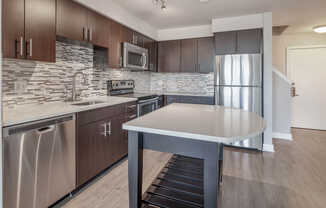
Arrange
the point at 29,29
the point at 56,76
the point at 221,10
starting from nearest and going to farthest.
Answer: the point at 29,29 < the point at 56,76 < the point at 221,10

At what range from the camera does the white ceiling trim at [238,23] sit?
3.28 metres

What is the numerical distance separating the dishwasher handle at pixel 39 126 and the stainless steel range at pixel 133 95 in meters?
1.36

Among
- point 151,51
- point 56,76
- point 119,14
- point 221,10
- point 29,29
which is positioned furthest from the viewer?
point 151,51

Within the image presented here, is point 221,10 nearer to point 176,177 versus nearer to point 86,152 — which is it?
point 176,177

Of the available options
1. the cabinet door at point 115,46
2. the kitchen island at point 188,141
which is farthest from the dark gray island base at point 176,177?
the cabinet door at point 115,46

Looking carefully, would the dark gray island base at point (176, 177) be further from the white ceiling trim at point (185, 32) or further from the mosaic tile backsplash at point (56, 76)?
the white ceiling trim at point (185, 32)

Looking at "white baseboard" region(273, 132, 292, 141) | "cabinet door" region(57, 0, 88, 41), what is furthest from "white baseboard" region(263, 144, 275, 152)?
"cabinet door" region(57, 0, 88, 41)

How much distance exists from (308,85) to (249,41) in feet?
8.63

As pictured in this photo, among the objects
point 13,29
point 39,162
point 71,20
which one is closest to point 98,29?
point 71,20

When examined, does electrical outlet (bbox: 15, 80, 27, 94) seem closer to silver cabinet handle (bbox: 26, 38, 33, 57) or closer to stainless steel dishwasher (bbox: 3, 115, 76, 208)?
silver cabinet handle (bbox: 26, 38, 33, 57)

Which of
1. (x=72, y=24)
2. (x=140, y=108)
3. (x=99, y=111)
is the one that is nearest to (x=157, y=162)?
(x=140, y=108)

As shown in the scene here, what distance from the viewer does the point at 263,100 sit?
10.9ft

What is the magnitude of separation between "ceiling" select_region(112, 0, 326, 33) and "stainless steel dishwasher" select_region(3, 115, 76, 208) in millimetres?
2174

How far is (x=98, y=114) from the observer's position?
2.14 meters
